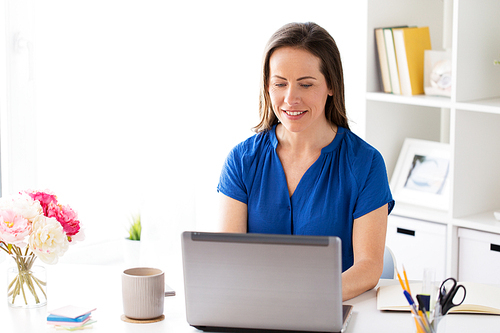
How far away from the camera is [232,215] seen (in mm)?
1907

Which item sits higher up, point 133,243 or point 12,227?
point 12,227

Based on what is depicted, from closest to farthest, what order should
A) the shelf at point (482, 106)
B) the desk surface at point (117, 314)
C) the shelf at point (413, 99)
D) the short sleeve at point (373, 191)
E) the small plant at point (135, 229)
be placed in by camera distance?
the desk surface at point (117, 314) < the short sleeve at point (373, 191) < the shelf at point (482, 106) < the shelf at point (413, 99) < the small plant at point (135, 229)

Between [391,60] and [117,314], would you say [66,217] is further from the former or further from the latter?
[391,60]

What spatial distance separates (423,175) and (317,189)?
3.65 ft

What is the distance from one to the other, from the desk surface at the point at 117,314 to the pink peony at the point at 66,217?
0.63ft

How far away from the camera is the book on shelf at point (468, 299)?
1455 mm

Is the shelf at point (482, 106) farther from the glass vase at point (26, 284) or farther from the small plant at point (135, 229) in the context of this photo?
the glass vase at point (26, 284)

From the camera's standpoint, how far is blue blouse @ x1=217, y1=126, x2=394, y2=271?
6.03 feet

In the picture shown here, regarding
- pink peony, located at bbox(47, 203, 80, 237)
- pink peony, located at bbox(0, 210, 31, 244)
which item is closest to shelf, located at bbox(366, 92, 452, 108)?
pink peony, located at bbox(47, 203, 80, 237)

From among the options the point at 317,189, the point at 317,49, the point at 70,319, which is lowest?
the point at 70,319

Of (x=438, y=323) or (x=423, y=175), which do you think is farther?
(x=423, y=175)

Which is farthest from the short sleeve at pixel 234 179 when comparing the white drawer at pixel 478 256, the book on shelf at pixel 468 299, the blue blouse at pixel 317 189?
the white drawer at pixel 478 256

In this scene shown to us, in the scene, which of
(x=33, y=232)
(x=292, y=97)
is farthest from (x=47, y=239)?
(x=292, y=97)

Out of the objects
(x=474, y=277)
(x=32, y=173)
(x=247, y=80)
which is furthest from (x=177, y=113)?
(x=474, y=277)
